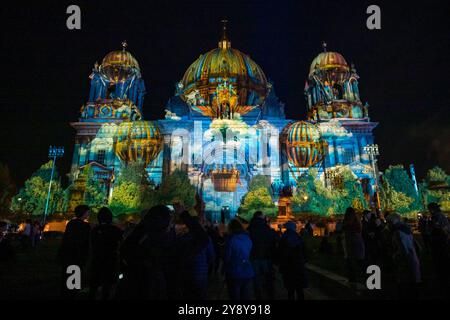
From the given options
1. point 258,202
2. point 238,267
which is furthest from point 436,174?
point 238,267

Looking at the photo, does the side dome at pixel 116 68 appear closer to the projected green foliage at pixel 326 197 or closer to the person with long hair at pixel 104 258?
the projected green foliage at pixel 326 197

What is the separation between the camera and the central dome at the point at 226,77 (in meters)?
51.5

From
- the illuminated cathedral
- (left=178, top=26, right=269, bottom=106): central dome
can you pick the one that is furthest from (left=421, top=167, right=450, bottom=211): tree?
(left=178, top=26, right=269, bottom=106): central dome

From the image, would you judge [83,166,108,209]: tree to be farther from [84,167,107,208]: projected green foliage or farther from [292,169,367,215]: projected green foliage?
[292,169,367,215]: projected green foliage

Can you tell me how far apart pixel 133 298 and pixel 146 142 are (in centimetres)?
3409

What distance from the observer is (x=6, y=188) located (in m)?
55.6

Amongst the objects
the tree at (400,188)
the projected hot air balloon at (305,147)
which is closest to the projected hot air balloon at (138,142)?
the projected hot air balloon at (305,147)

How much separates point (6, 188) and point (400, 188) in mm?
75560

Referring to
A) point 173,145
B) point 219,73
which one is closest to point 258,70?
point 219,73

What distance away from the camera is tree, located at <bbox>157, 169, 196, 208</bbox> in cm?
3444

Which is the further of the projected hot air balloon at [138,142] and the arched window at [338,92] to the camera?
the arched window at [338,92]

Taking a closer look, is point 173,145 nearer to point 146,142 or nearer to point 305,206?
point 146,142

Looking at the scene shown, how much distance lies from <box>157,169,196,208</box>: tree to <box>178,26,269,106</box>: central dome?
66.1 ft

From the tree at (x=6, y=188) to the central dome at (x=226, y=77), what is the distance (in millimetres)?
39241
